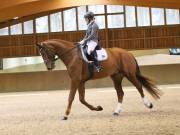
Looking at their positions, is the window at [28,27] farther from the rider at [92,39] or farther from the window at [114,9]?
the rider at [92,39]

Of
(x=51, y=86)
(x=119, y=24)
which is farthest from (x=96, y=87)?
(x=119, y=24)

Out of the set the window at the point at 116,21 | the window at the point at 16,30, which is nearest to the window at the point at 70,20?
the window at the point at 116,21

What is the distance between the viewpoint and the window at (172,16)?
25969mm

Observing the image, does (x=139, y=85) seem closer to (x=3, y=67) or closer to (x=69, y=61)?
(x=69, y=61)

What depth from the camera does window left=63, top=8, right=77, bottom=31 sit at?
26.3 meters

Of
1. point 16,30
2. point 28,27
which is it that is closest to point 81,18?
point 28,27

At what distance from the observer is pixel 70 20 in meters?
26.3

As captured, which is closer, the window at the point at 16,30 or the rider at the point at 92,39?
the rider at the point at 92,39

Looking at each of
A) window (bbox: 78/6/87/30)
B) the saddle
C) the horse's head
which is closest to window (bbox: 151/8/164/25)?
window (bbox: 78/6/87/30)

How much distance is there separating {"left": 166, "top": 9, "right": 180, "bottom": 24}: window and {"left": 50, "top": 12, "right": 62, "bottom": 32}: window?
244 inches

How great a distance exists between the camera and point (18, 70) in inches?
1057

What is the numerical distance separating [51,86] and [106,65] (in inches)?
576

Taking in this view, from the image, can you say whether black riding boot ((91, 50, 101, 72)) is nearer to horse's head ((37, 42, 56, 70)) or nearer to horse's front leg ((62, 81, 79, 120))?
horse's front leg ((62, 81, 79, 120))

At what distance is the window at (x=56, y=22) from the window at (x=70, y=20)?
318 millimetres
